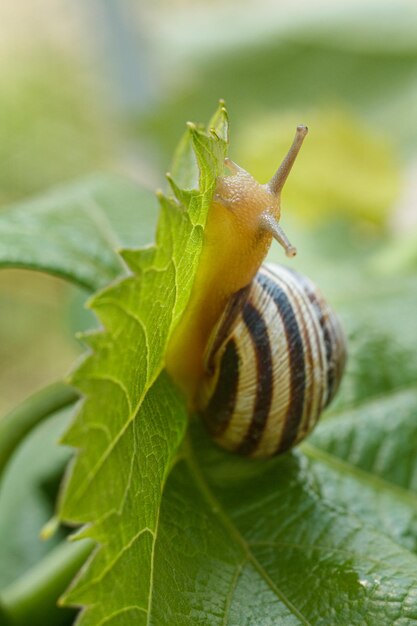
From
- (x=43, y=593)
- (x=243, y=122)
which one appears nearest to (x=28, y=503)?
(x=43, y=593)

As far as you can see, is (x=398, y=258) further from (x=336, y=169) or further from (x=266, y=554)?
(x=266, y=554)

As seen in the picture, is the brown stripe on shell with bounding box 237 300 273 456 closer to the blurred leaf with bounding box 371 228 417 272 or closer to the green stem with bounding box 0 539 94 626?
the green stem with bounding box 0 539 94 626

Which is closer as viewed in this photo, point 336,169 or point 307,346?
point 307,346

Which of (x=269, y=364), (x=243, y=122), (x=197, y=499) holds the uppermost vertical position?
(x=243, y=122)

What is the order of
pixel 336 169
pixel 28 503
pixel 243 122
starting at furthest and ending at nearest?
pixel 243 122
pixel 336 169
pixel 28 503

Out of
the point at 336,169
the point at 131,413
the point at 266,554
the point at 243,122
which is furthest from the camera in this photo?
the point at 243,122

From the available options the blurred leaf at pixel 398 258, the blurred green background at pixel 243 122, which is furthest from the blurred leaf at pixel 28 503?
the blurred leaf at pixel 398 258

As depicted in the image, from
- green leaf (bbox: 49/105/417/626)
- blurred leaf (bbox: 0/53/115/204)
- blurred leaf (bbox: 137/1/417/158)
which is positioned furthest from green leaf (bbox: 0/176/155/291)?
blurred leaf (bbox: 0/53/115/204)
